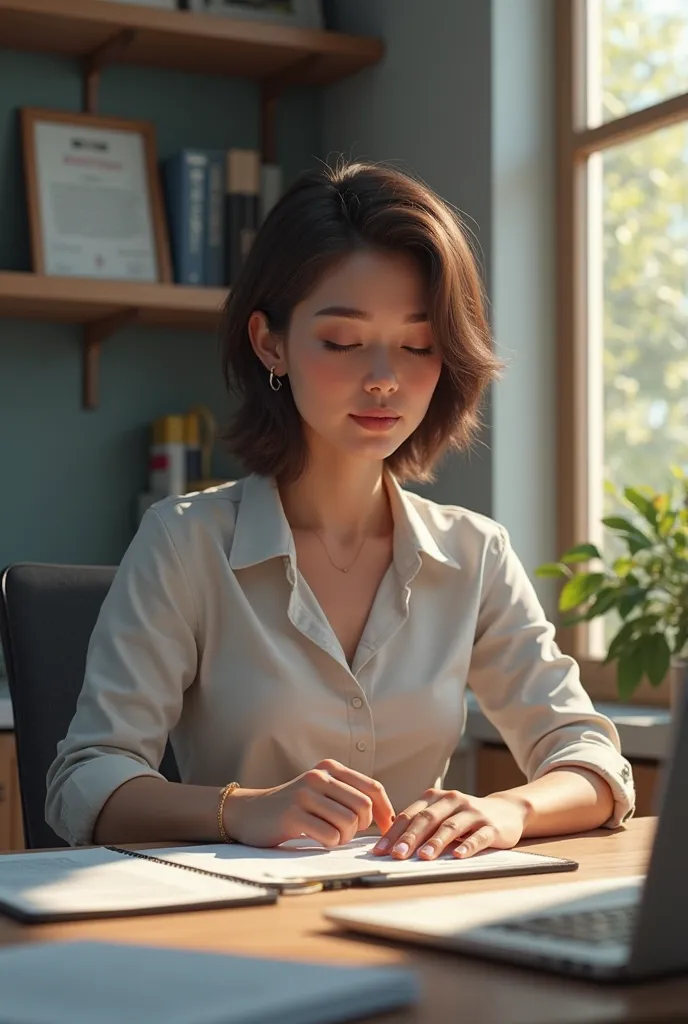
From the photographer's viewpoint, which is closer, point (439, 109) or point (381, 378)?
point (381, 378)

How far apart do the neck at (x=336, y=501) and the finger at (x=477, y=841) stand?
0.56 metres

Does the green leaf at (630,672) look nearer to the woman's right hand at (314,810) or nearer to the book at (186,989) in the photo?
the woman's right hand at (314,810)

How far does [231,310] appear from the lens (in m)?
1.77

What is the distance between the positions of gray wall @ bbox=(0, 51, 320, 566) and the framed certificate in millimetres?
86

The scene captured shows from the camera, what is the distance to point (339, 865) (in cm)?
111

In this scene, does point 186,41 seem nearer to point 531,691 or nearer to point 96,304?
point 96,304

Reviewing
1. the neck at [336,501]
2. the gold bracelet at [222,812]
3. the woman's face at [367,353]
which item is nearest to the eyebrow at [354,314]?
the woman's face at [367,353]

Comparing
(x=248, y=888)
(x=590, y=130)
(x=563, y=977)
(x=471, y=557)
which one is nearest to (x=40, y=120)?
(x=590, y=130)

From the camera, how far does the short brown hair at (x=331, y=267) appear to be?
5.36 ft

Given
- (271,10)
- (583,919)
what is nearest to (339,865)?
(583,919)

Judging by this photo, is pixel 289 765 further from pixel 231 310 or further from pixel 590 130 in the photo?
pixel 590 130

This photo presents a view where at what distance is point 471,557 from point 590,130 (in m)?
1.65

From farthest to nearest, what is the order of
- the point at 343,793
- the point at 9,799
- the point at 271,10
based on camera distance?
the point at 271,10
the point at 9,799
the point at 343,793

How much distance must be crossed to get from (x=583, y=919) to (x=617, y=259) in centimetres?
241
